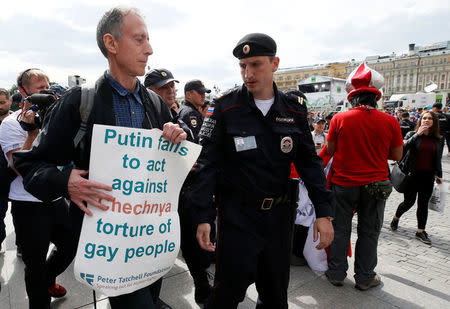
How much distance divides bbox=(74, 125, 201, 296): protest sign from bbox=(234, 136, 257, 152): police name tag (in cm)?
42

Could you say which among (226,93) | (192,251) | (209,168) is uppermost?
(226,93)

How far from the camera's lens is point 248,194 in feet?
6.33

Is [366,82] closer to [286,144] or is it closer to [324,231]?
[286,144]

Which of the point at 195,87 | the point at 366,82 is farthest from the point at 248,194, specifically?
the point at 195,87

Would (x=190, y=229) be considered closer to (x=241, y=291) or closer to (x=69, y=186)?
(x=241, y=291)

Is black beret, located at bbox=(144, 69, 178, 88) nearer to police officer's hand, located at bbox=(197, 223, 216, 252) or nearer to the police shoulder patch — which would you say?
the police shoulder patch

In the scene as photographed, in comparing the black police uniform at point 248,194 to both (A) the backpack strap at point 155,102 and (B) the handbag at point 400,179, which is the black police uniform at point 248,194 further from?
(B) the handbag at point 400,179

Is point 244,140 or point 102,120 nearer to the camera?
→ point 102,120

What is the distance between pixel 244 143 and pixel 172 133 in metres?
0.55

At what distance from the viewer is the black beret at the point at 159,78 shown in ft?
11.2

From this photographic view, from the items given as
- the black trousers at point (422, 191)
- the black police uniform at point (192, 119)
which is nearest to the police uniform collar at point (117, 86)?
the black police uniform at point (192, 119)

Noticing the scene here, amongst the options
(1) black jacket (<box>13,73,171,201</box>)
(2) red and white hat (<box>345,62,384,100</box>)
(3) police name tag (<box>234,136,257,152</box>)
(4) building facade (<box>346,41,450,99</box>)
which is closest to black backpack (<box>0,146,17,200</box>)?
(1) black jacket (<box>13,73,171,201</box>)

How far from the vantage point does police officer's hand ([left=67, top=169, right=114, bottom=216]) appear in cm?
137

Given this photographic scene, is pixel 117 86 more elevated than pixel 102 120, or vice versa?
pixel 117 86
